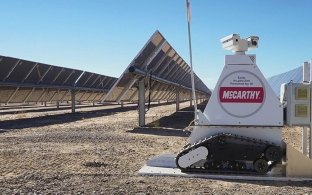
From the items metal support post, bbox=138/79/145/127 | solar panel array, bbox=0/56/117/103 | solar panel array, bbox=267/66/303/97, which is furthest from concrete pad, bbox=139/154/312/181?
solar panel array, bbox=0/56/117/103

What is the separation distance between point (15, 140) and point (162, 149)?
6145 millimetres

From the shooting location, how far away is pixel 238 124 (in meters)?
9.41

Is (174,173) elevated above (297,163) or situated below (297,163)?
below

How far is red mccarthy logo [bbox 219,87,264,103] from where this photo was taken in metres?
9.41

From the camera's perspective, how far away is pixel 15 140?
16.4 m

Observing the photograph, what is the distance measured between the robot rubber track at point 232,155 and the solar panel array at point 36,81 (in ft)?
64.5

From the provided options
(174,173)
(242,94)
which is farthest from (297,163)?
(174,173)

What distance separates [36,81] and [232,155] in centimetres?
2469

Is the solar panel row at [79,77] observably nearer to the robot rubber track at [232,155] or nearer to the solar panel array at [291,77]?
the solar panel array at [291,77]

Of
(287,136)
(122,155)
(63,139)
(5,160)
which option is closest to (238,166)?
(122,155)

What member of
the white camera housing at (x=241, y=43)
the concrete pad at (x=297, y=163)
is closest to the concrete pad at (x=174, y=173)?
the concrete pad at (x=297, y=163)

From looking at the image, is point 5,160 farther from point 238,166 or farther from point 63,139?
point 238,166

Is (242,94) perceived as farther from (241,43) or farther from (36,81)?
(36,81)

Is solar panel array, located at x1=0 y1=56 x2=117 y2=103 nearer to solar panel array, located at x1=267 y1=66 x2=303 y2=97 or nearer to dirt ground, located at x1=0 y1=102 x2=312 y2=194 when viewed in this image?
dirt ground, located at x1=0 y1=102 x2=312 y2=194
